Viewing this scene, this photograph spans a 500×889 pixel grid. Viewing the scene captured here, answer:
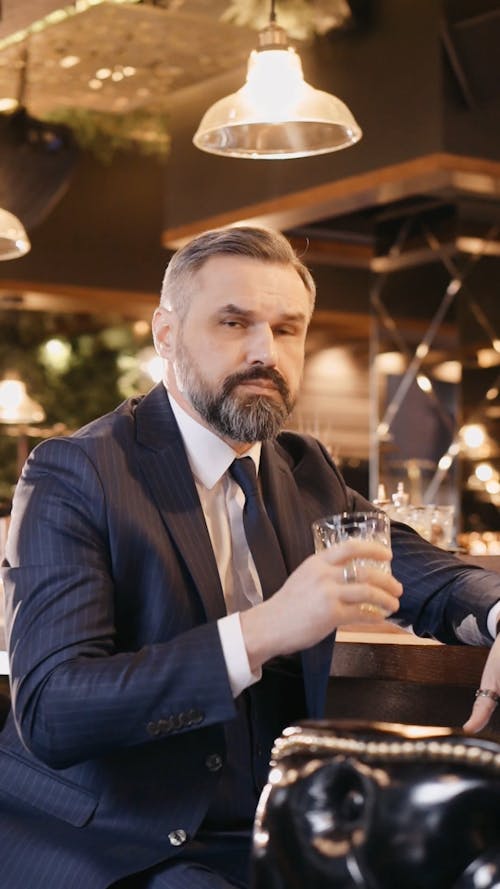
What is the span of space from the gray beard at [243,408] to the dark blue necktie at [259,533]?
0.26 ft

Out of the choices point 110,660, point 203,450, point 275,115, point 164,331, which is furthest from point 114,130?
point 110,660

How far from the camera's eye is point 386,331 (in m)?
8.12

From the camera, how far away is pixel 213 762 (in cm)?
191

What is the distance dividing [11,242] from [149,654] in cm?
331

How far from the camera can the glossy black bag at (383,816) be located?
1060mm

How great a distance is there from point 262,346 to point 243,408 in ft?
0.32

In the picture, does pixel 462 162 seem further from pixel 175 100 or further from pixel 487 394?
pixel 175 100

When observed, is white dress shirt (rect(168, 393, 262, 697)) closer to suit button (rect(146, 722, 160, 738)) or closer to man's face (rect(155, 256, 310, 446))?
man's face (rect(155, 256, 310, 446))

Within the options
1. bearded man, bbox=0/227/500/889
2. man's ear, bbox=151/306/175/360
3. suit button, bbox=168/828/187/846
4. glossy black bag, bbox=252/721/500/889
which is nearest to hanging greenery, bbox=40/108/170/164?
man's ear, bbox=151/306/175/360

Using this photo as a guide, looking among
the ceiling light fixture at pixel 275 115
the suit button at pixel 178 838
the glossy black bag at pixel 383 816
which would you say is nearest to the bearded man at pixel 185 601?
the suit button at pixel 178 838

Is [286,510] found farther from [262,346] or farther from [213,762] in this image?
[213,762]

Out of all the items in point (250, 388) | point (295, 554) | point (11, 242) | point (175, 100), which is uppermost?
point (175, 100)

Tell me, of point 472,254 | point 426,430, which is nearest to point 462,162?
point 472,254

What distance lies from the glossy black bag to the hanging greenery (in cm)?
870
